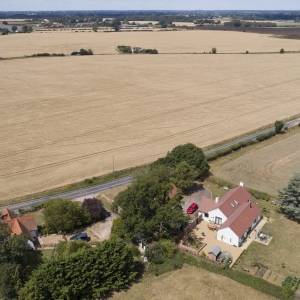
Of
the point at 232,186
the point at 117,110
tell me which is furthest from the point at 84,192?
the point at 117,110

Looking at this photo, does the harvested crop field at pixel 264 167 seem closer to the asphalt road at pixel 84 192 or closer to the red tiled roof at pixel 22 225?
the asphalt road at pixel 84 192

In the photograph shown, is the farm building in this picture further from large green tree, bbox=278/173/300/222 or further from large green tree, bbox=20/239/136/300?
large green tree, bbox=278/173/300/222

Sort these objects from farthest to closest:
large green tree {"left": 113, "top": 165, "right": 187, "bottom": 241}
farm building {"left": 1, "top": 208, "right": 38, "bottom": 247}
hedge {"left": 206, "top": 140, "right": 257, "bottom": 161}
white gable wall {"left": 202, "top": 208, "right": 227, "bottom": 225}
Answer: hedge {"left": 206, "top": 140, "right": 257, "bottom": 161}
white gable wall {"left": 202, "top": 208, "right": 227, "bottom": 225}
farm building {"left": 1, "top": 208, "right": 38, "bottom": 247}
large green tree {"left": 113, "top": 165, "right": 187, "bottom": 241}

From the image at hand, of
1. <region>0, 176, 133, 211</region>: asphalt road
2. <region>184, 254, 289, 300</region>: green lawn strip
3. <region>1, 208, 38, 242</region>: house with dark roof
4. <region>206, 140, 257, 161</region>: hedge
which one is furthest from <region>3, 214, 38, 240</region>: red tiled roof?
<region>206, 140, 257, 161</region>: hedge

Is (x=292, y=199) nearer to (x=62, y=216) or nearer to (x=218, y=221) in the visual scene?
(x=218, y=221)

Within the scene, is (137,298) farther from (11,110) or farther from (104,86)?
(104,86)

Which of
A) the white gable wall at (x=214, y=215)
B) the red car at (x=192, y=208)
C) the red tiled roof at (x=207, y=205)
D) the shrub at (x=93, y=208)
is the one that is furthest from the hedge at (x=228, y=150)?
the shrub at (x=93, y=208)
